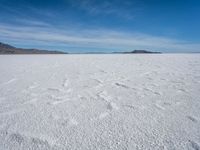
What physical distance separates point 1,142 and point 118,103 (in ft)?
4.56

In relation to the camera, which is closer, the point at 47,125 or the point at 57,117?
the point at 47,125

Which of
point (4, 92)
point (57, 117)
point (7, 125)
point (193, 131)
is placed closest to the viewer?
point (193, 131)

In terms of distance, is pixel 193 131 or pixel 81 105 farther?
pixel 81 105

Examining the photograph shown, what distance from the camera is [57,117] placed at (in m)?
1.69

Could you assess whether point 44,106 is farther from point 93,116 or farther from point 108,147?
point 108,147

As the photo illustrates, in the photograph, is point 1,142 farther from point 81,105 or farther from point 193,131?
point 193,131

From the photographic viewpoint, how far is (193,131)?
139 centimetres

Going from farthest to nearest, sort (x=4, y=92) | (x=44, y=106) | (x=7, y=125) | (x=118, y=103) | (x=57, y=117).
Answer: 1. (x=4, y=92)
2. (x=118, y=103)
3. (x=44, y=106)
4. (x=57, y=117)
5. (x=7, y=125)

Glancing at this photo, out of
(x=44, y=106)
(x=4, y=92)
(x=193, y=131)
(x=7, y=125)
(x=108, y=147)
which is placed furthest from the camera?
(x=4, y=92)

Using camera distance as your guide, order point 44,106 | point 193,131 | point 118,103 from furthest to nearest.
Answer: point 118,103, point 44,106, point 193,131

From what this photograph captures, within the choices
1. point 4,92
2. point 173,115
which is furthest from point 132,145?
point 4,92

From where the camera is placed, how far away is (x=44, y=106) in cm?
198

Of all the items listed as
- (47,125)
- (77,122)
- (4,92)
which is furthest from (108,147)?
(4,92)

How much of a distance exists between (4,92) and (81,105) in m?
1.53
